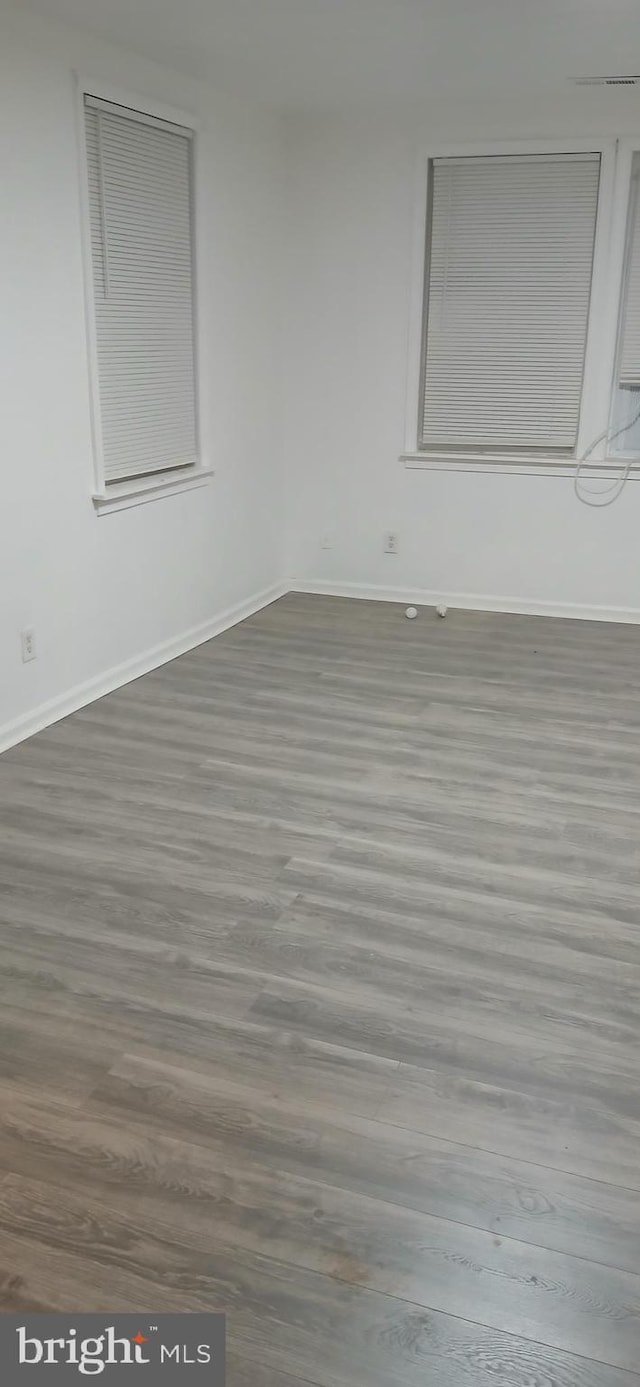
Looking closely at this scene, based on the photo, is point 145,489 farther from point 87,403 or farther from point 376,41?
point 376,41

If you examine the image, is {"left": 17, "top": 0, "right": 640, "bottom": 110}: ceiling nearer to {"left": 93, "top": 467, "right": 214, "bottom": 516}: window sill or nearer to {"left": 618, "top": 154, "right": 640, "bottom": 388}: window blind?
{"left": 618, "top": 154, "right": 640, "bottom": 388}: window blind

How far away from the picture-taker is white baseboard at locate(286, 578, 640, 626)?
18.4 feet

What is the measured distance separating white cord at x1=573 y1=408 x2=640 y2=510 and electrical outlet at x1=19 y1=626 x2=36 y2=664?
2921 mm

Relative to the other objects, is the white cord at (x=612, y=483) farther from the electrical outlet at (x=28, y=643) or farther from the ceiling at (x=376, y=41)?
the electrical outlet at (x=28, y=643)

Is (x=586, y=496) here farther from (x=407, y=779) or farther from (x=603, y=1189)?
(x=603, y=1189)

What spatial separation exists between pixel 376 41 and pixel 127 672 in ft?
8.28

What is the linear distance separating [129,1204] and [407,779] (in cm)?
195

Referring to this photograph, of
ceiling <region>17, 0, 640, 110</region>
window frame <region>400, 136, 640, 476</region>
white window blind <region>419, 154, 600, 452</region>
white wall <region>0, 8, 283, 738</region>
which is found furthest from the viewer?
white window blind <region>419, 154, 600, 452</region>

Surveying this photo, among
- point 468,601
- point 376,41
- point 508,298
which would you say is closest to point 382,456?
point 468,601

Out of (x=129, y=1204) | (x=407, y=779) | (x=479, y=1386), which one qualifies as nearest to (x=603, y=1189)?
(x=479, y=1386)

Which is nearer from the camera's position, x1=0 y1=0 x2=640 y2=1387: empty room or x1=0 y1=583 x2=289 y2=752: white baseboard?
x1=0 y1=0 x2=640 y2=1387: empty room

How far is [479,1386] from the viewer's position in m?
1.55

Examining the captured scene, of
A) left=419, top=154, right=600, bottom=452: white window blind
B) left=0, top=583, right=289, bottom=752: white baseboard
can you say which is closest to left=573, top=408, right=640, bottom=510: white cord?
left=419, top=154, right=600, bottom=452: white window blind

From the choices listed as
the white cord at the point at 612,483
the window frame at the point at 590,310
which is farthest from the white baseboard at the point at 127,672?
the white cord at the point at 612,483
